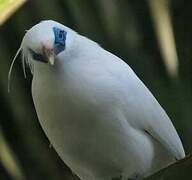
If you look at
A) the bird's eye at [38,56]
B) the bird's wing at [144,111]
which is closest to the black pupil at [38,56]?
the bird's eye at [38,56]

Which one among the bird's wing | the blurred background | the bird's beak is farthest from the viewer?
the blurred background

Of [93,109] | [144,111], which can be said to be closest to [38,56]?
[93,109]

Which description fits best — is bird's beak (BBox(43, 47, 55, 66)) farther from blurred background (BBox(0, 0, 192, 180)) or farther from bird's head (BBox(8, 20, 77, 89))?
blurred background (BBox(0, 0, 192, 180))

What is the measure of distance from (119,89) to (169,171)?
1.08 feet

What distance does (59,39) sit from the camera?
2.60ft

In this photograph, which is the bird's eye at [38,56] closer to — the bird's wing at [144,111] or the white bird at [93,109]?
the white bird at [93,109]

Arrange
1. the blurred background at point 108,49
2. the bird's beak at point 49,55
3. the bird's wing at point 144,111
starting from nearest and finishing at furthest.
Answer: the bird's beak at point 49,55
the bird's wing at point 144,111
the blurred background at point 108,49

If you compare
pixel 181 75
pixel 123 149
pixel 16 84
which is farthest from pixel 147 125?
pixel 16 84

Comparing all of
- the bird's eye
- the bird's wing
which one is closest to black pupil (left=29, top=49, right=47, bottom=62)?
the bird's eye

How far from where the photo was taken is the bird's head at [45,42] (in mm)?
769

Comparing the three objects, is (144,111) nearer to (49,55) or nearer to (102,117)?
(102,117)

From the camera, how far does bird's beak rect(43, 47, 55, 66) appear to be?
763 mm

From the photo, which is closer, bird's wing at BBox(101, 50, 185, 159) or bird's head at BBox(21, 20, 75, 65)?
bird's head at BBox(21, 20, 75, 65)

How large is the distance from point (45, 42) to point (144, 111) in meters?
0.23
